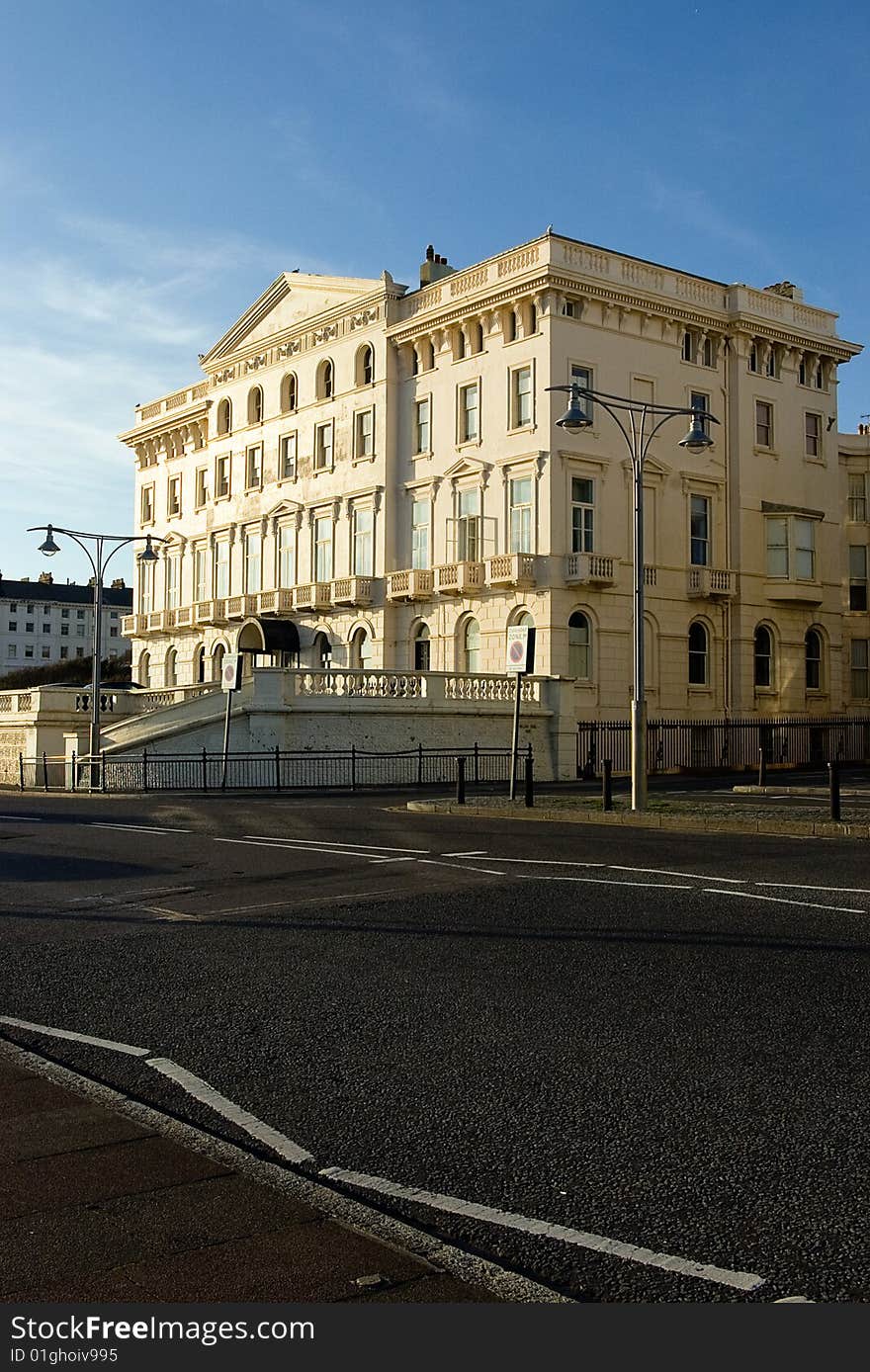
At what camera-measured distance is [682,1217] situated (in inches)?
166

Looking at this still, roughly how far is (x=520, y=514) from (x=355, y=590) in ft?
26.1

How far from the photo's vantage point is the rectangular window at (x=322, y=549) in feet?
176

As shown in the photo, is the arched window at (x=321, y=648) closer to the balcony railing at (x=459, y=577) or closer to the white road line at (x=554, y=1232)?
the balcony railing at (x=459, y=577)

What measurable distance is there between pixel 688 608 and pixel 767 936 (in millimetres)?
38356

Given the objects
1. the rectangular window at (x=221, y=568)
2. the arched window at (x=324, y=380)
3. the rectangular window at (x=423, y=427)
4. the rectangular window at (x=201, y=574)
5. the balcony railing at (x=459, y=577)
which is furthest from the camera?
the rectangular window at (x=201, y=574)

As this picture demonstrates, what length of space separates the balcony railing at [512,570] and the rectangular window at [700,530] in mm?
7053

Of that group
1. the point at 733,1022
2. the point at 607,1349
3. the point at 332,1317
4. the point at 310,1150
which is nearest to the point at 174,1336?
the point at 332,1317

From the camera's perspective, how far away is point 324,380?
2158 inches

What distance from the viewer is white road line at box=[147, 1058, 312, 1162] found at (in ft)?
16.4

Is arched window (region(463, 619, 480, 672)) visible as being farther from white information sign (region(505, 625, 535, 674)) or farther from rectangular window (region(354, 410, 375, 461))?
white information sign (region(505, 625, 535, 674))

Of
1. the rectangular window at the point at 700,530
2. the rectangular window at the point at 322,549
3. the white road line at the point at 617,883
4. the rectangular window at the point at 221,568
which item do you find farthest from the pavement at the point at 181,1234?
the rectangular window at the point at 221,568

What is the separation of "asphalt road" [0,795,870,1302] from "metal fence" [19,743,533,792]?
2115 centimetres

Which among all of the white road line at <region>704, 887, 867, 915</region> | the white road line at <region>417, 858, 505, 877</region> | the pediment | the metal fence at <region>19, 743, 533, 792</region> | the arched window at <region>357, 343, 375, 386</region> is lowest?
the white road line at <region>417, 858, 505, 877</region>

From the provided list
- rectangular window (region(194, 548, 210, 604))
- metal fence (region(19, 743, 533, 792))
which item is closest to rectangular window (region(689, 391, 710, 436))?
metal fence (region(19, 743, 533, 792))
